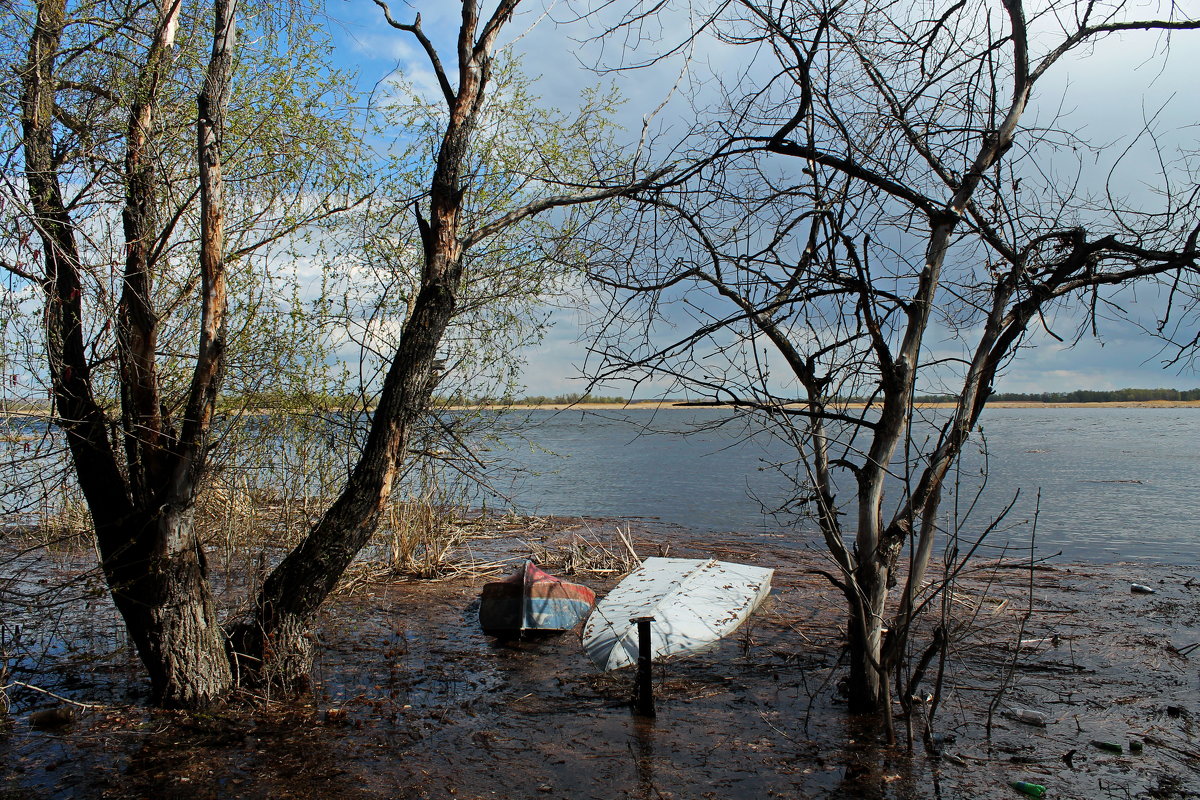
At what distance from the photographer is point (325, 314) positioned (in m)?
7.72

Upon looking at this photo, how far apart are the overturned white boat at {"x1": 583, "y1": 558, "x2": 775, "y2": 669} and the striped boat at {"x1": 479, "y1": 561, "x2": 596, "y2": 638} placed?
1.01ft

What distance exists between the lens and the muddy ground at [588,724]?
5223 millimetres

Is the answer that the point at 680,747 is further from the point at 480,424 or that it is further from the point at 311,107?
the point at 311,107

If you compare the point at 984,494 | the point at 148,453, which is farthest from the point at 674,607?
the point at 984,494

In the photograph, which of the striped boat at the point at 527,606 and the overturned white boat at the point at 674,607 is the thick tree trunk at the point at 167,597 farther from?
the overturned white boat at the point at 674,607

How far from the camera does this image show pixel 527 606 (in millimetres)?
8844

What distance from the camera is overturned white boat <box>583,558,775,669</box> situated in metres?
8.07

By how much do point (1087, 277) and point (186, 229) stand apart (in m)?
6.46

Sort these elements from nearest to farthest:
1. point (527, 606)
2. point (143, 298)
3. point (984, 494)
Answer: point (143, 298) → point (527, 606) → point (984, 494)

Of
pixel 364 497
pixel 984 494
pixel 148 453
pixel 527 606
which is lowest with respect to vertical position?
pixel 984 494

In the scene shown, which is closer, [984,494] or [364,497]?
[364,497]

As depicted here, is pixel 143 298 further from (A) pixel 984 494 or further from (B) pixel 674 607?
(A) pixel 984 494

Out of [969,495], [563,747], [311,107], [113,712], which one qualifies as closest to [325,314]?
[311,107]

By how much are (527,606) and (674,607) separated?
1.63 meters
